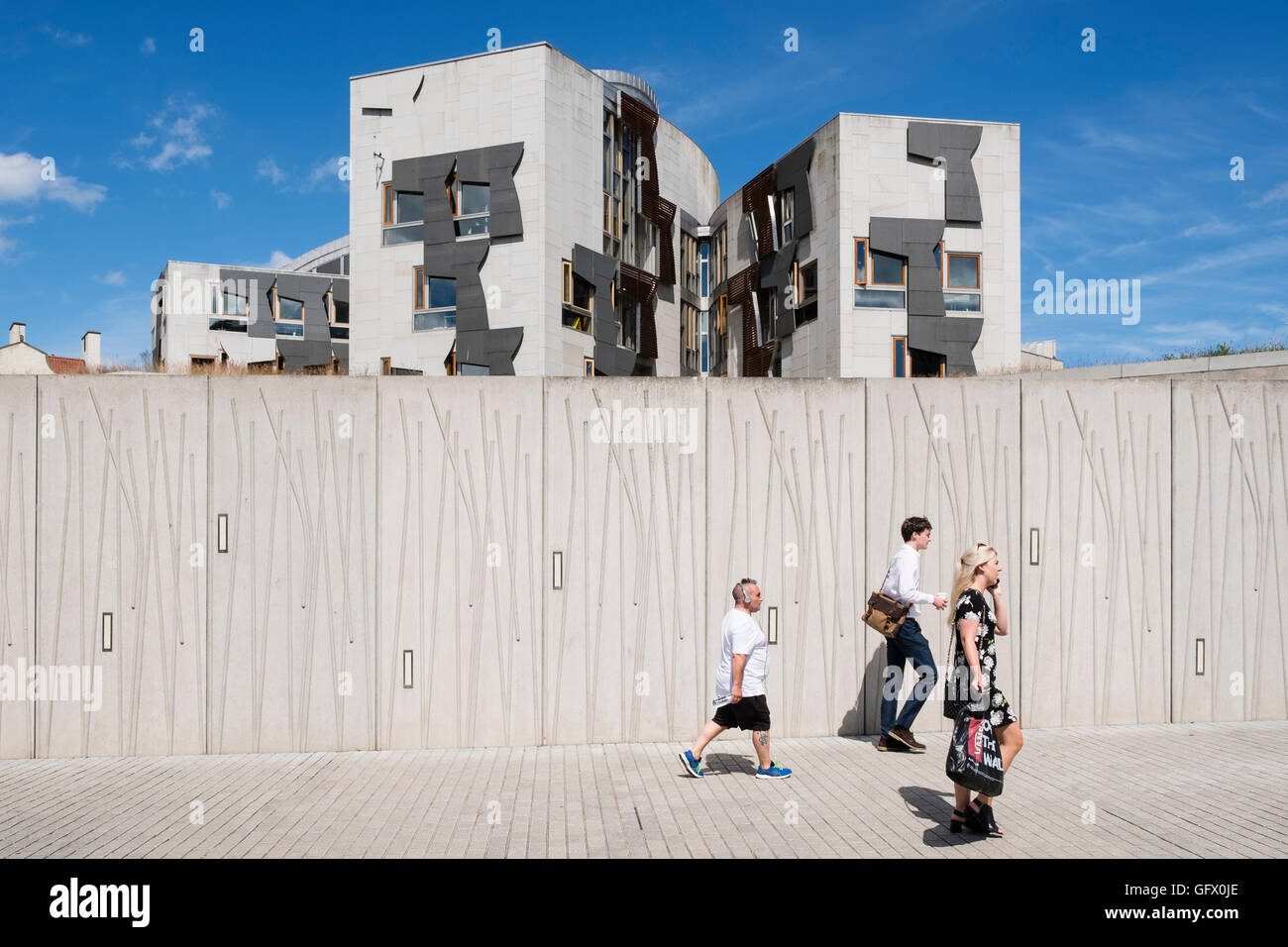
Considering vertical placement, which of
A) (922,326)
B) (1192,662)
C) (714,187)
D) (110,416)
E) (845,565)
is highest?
(714,187)

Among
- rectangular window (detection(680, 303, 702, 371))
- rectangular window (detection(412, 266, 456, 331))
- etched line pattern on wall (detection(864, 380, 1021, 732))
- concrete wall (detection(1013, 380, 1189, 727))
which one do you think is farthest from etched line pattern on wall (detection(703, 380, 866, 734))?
rectangular window (detection(680, 303, 702, 371))

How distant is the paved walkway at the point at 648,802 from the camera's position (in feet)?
17.1

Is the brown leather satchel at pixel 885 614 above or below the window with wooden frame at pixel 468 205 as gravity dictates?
below

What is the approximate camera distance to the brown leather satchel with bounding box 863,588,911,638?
7.18m

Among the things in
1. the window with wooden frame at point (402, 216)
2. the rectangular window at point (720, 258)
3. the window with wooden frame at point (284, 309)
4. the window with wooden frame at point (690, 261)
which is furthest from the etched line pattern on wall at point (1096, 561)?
the window with wooden frame at point (284, 309)

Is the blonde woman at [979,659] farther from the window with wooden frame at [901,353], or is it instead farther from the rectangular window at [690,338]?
the rectangular window at [690,338]

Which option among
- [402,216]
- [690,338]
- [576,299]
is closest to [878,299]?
[576,299]

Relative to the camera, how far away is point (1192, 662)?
827 cm

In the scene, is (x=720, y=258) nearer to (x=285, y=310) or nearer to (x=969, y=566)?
(x=285, y=310)

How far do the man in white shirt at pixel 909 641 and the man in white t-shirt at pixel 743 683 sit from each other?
4.31ft

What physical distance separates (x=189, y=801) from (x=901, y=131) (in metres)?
26.5
